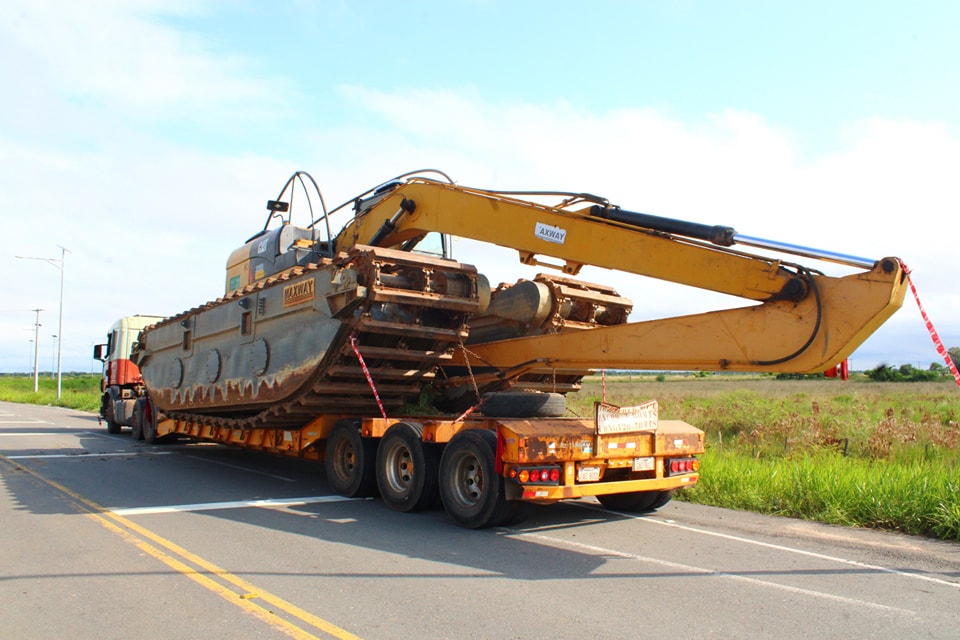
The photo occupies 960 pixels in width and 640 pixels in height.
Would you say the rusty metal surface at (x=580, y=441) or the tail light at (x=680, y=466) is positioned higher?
the rusty metal surface at (x=580, y=441)

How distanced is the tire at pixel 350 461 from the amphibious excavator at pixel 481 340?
0.03 metres

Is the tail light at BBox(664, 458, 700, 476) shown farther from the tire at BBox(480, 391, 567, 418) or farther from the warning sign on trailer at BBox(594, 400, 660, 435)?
the tire at BBox(480, 391, 567, 418)

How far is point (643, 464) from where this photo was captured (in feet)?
27.5

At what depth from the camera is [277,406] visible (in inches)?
433

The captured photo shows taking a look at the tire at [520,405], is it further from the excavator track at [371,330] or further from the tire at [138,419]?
the tire at [138,419]

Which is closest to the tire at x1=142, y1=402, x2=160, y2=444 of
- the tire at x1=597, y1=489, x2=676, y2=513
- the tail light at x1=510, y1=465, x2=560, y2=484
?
the tire at x1=597, y1=489, x2=676, y2=513

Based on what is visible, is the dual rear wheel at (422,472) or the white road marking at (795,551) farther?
the dual rear wheel at (422,472)

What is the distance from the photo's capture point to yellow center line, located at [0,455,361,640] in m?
4.91

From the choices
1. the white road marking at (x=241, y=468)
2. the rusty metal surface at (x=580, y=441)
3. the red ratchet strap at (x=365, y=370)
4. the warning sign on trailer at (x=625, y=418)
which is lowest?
the white road marking at (x=241, y=468)

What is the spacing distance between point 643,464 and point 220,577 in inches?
174

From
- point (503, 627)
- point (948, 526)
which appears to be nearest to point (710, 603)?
point (503, 627)

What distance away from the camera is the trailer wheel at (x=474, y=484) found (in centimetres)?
774

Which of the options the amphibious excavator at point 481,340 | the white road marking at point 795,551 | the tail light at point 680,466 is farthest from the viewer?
the tail light at point 680,466

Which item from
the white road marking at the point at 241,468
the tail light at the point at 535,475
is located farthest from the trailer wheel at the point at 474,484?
the white road marking at the point at 241,468
